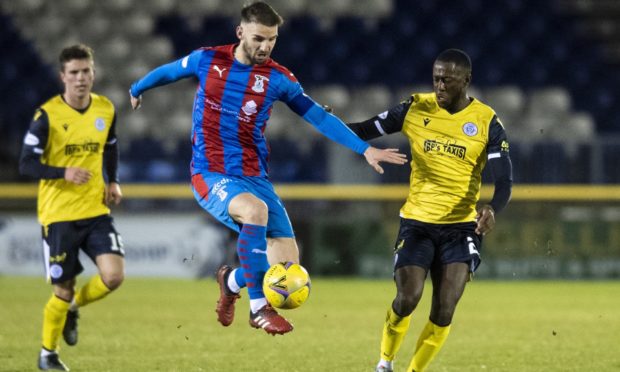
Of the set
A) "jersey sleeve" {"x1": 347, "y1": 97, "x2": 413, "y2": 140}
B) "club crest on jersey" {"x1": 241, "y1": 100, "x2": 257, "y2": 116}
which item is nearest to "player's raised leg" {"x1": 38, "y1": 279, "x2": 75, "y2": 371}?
"club crest on jersey" {"x1": 241, "y1": 100, "x2": 257, "y2": 116}

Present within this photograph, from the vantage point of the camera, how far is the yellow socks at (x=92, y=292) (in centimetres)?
787

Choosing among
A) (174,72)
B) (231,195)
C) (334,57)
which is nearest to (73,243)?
(174,72)

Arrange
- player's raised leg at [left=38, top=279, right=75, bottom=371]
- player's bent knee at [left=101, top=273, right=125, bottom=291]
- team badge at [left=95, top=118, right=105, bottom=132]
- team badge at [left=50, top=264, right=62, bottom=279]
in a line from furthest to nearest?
team badge at [left=95, top=118, right=105, bottom=132], player's bent knee at [left=101, top=273, right=125, bottom=291], team badge at [left=50, top=264, right=62, bottom=279], player's raised leg at [left=38, top=279, right=75, bottom=371]

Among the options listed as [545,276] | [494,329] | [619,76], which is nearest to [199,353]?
[494,329]

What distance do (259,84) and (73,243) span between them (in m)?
2.11

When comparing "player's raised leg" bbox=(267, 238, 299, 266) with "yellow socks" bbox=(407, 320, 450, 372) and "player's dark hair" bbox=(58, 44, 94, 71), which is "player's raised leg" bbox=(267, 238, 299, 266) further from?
"player's dark hair" bbox=(58, 44, 94, 71)

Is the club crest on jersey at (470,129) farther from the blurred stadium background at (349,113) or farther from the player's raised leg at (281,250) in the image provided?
the blurred stadium background at (349,113)

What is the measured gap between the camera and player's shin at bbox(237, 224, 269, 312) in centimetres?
627

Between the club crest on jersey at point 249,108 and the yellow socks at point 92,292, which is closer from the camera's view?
the club crest on jersey at point 249,108

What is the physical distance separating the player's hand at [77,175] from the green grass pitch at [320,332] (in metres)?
1.29

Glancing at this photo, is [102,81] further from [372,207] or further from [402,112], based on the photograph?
[402,112]

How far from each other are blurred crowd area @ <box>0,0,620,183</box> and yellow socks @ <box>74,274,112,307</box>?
802 cm

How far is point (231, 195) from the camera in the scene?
6336 millimetres

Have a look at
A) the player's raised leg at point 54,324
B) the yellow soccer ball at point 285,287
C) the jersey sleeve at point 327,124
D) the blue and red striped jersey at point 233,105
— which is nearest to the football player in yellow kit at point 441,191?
the jersey sleeve at point 327,124
